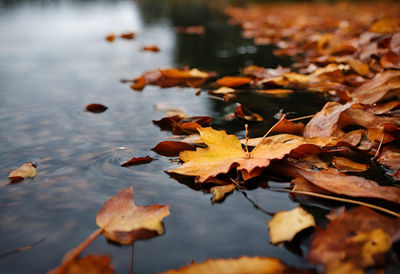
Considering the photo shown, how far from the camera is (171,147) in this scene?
0.88 metres

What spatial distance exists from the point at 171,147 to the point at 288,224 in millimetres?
413

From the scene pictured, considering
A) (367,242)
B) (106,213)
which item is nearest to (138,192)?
(106,213)

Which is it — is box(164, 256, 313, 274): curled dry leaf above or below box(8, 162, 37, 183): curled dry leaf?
above

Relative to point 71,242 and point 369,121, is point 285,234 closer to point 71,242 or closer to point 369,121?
point 71,242

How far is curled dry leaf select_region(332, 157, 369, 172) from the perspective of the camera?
0.76 metres

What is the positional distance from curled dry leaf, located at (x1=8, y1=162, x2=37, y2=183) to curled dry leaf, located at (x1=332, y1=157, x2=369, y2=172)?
29.8 inches

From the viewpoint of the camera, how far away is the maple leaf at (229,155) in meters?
0.71

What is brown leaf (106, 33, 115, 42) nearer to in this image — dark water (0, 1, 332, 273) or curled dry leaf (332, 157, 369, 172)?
dark water (0, 1, 332, 273)

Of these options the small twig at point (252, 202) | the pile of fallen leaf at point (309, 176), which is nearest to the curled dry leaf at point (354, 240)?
the pile of fallen leaf at point (309, 176)

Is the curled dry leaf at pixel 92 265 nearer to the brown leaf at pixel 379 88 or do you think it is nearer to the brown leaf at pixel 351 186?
the brown leaf at pixel 351 186

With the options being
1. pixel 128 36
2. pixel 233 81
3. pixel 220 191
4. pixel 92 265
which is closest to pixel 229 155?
pixel 220 191

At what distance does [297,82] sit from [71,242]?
1336 millimetres

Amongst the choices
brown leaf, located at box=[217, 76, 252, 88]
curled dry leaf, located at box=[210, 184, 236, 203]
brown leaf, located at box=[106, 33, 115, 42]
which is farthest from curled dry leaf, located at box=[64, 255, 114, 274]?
brown leaf, located at box=[106, 33, 115, 42]

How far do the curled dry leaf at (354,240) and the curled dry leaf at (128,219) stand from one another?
0.28 metres
